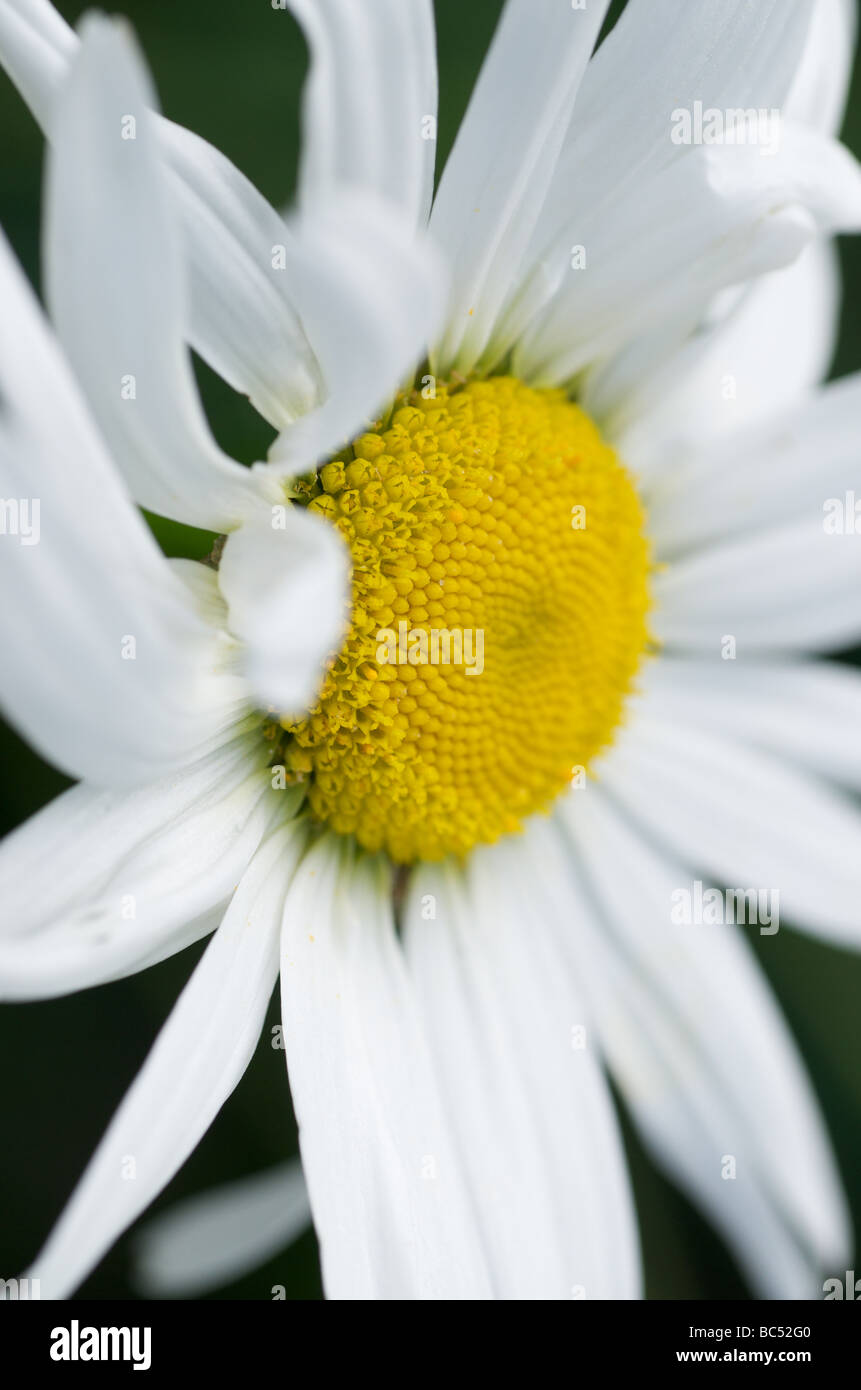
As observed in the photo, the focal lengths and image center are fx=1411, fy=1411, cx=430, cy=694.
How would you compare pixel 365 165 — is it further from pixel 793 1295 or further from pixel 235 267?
pixel 793 1295

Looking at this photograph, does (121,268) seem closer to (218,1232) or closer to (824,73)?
(824,73)

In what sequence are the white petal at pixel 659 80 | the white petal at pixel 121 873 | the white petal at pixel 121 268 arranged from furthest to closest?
the white petal at pixel 659 80
the white petal at pixel 121 873
the white petal at pixel 121 268

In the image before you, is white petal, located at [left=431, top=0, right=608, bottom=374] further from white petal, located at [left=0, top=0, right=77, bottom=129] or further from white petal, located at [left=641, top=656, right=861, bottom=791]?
white petal, located at [left=641, top=656, right=861, bottom=791]

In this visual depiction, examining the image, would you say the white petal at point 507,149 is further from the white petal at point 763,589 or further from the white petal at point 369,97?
the white petal at point 763,589

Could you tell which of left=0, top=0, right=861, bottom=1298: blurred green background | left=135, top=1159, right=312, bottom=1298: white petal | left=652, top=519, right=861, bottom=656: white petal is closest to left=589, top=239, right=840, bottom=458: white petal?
left=652, top=519, right=861, bottom=656: white petal

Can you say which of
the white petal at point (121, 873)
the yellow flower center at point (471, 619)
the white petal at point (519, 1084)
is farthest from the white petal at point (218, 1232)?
the white petal at point (121, 873)

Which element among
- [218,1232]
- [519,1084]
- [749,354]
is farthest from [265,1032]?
[749,354]

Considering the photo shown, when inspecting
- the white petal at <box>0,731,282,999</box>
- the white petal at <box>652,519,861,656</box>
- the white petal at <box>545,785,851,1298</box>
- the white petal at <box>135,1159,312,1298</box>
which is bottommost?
the white petal at <box>135,1159,312,1298</box>
